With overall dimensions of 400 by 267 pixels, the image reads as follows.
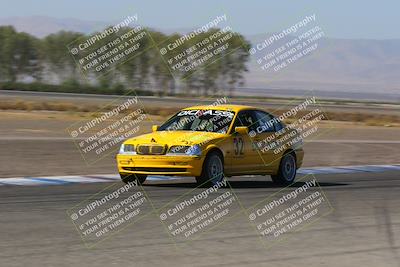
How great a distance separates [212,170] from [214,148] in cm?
37

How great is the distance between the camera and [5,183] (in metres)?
14.1

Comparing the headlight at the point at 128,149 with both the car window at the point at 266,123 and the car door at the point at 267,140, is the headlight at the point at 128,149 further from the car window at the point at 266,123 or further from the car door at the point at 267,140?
the car window at the point at 266,123

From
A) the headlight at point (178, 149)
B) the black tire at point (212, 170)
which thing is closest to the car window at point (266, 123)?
the black tire at point (212, 170)

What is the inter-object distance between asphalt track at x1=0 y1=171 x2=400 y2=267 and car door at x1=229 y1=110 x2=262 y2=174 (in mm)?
1529

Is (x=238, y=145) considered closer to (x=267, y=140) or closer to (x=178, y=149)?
(x=267, y=140)

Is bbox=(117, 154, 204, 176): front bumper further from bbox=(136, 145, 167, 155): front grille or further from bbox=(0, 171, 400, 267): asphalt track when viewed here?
bbox=(0, 171, 400, 267): asphalt track

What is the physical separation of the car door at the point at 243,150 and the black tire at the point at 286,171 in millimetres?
623

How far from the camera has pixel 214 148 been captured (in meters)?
13.7

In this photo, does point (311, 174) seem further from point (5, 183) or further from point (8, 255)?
point (8, 255)

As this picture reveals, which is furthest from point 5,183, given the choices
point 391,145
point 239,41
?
point 239,41

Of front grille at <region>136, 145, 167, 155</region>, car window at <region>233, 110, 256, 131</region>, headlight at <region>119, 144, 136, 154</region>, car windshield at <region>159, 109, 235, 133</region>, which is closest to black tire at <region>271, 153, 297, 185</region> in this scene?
car window at <region>233, 110, 256, 131</region>

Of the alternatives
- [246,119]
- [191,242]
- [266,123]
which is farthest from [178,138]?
[191,242]

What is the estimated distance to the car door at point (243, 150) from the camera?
1413 cm

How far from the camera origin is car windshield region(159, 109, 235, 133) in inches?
562
